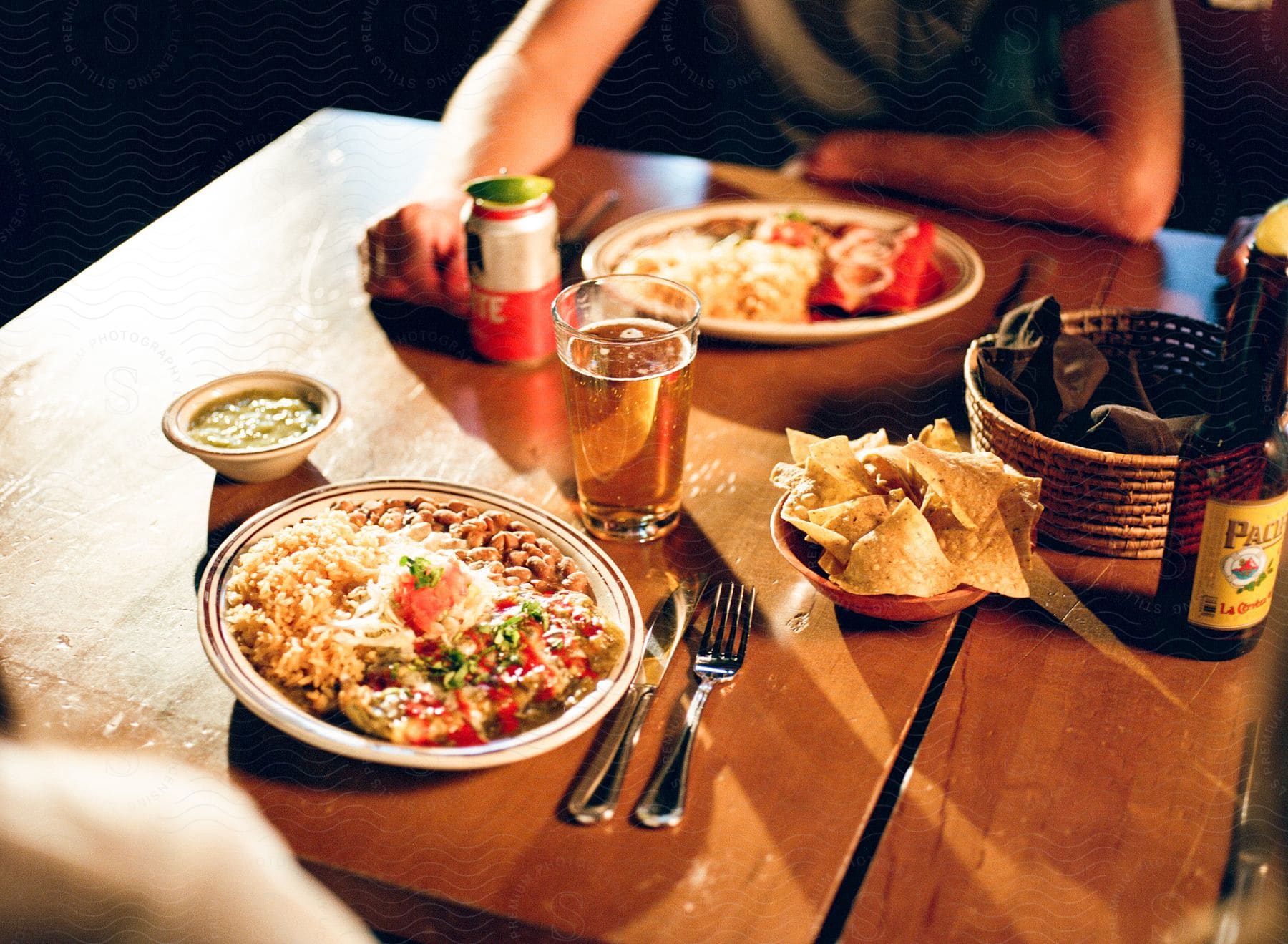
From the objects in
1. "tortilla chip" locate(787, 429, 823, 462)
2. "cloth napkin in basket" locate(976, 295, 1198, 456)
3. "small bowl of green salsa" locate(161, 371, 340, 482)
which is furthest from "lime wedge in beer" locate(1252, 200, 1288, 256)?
"small bowl of green salsa" locate(161, 371, 340, 482)

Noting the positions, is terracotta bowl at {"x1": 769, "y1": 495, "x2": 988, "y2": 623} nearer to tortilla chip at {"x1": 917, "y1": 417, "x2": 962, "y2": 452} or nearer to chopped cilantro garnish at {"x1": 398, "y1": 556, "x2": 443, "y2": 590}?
tortilla chip at {"x1": 917, "y1": 417, "x2": 962, "y2": 452}

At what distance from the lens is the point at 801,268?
1.81m

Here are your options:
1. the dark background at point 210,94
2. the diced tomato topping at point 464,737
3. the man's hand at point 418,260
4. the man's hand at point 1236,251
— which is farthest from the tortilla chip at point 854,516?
the dark background at point 210,94

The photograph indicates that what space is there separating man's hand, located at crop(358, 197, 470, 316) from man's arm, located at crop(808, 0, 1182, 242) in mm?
863

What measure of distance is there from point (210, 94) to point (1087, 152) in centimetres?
387

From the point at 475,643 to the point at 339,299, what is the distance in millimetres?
972

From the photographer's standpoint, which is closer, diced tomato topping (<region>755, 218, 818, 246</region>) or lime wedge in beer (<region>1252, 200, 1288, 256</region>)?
lime wedge in beer (<region>1252, 200, 1288, 256</region>)

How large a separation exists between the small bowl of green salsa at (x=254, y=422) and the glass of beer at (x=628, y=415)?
0.34 metres

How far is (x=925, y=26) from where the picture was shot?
8.45 ft

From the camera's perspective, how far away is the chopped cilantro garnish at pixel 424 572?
106 cm

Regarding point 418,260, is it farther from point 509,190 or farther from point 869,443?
point 869,443

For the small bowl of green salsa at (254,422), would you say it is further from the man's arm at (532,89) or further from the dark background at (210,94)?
the dark background at (210,94)

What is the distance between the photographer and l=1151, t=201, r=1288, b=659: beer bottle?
3.62 feet

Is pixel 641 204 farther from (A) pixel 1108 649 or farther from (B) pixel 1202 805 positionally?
(B) pixel 1202 805
